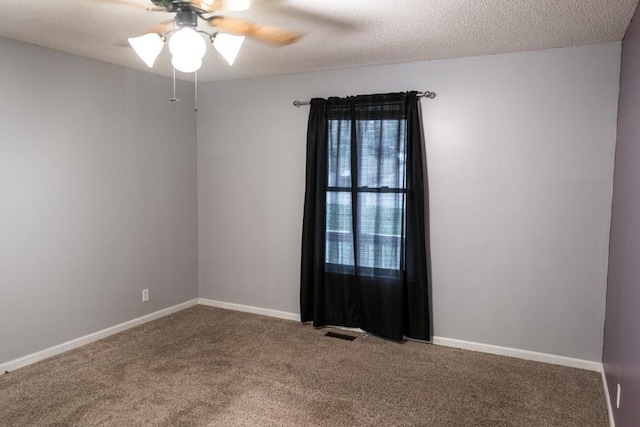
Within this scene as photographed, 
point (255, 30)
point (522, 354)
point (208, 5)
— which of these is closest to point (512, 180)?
point (522, 354)

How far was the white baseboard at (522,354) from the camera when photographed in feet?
10.8

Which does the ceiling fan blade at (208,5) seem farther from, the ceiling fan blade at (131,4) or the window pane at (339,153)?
the window pane at (339,153)

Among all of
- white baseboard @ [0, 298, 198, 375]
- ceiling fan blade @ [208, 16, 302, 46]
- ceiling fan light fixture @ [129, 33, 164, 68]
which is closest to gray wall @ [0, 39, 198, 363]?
white baseboard @ [0, 298, 198, 375]

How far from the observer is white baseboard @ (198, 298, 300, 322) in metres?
4.40

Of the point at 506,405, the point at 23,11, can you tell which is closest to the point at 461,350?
the point at 506,405

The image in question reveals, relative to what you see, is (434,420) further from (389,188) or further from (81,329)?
(81,329)

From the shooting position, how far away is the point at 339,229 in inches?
157

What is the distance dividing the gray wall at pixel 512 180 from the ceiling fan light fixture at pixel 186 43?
2.01m

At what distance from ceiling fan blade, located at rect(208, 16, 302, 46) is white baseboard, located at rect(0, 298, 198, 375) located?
106 inches

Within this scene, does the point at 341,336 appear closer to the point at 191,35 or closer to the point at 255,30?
the point at 255,30

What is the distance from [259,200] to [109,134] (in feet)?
4.77

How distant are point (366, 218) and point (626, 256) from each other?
76.3 inches

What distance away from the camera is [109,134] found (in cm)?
382

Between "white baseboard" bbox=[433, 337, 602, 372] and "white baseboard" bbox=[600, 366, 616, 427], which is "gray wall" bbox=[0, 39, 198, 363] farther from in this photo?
"white baseboard" bbox=[600, 366, 616, 427]
